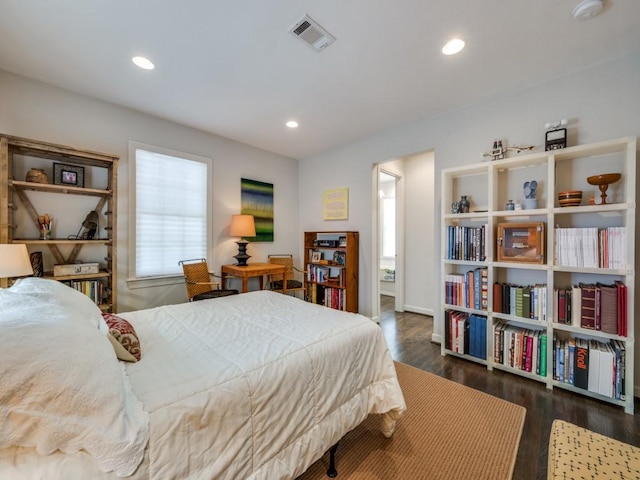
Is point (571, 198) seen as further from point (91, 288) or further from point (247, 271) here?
point (91, 288)

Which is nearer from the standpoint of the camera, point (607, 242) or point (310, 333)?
point (310, 333)

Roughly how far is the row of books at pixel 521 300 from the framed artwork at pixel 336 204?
2.27 metres

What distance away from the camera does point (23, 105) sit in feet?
8.17

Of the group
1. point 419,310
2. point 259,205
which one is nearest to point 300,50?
point 259,205

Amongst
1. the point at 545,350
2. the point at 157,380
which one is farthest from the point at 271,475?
the point at 545,350

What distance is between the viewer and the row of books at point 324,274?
162 inches

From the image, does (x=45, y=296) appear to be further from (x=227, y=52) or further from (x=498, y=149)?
(x=498, y=149)

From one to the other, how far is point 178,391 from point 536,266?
276cm

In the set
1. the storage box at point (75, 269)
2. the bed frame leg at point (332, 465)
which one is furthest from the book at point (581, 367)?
the storage box at point (75, 269)

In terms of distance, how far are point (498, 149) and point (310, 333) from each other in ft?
8.34

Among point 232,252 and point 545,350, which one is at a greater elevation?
point 232,252

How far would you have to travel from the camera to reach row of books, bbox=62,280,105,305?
257cm

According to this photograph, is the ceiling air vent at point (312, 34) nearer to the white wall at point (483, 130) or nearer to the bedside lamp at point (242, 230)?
the white wall at point (483, 130)

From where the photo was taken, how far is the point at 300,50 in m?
2.09
